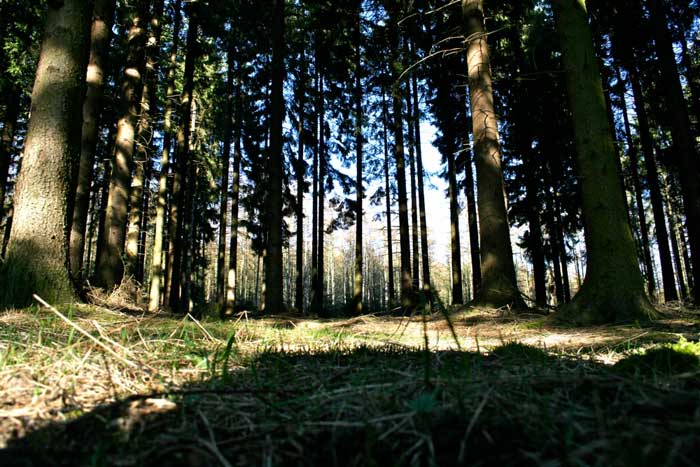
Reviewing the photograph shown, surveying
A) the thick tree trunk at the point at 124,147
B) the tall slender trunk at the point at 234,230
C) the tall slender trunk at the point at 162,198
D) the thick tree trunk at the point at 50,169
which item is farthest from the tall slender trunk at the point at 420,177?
the thick tree trunk at the point at 50,169

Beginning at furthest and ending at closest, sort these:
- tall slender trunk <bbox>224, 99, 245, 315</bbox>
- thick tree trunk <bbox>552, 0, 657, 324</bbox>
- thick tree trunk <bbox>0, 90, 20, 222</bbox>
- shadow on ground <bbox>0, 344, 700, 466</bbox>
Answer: tall slender trunk <bbox>224, 99, 245, 315</bbox> → thick tree trunk <bbox>0, 90, 20, 222</bbox> → thick tree trunk <bbox>552, 0, 657, 324</bbox> → shadow on ground <bbox>0, 344, 700, 466</bbox>

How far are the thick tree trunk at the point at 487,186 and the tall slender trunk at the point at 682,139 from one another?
15.7 ft

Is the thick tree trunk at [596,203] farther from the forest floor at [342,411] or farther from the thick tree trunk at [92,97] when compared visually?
the thick tree trunk at [92,97]

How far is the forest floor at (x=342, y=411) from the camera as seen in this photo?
3.13ft

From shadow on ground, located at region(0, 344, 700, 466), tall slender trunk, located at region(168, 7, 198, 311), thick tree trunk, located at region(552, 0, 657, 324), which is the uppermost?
tall slender trunk, located at region(168, 7, 198, 311)

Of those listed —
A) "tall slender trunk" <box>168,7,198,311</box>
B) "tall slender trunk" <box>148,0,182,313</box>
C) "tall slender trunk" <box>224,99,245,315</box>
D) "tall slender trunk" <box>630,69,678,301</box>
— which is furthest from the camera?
"tall slender trunk" <box>224,99,245,315</box>

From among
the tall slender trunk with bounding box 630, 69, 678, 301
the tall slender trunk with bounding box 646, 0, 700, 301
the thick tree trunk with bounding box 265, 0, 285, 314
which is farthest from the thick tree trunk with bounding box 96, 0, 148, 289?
the tall slender trunk with bounding box 630, 69, 678, 301

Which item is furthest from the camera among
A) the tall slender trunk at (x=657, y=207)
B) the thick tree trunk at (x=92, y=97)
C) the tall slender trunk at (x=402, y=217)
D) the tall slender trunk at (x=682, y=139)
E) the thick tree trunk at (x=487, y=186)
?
the tall slender trunk at (x=402, y=217)

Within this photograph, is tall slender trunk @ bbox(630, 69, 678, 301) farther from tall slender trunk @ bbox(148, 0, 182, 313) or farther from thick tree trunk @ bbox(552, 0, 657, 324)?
tall slender trunk @ bbox(148, 0, 182, 313)

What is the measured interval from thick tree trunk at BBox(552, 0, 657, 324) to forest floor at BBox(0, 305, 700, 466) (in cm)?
270

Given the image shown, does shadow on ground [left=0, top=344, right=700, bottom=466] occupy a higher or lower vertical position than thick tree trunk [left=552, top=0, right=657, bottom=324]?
lower

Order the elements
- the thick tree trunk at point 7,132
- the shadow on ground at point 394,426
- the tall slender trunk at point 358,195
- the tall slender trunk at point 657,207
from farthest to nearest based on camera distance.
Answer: the tall slender trunk at point 358,195 < the thick tree trunk at point 7,132 < the tall slender trunk at point 657,207 < the shadow on ground at point 394,426

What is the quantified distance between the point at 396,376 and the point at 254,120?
1802 centimetres

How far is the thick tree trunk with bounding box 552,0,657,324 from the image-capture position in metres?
4.44
